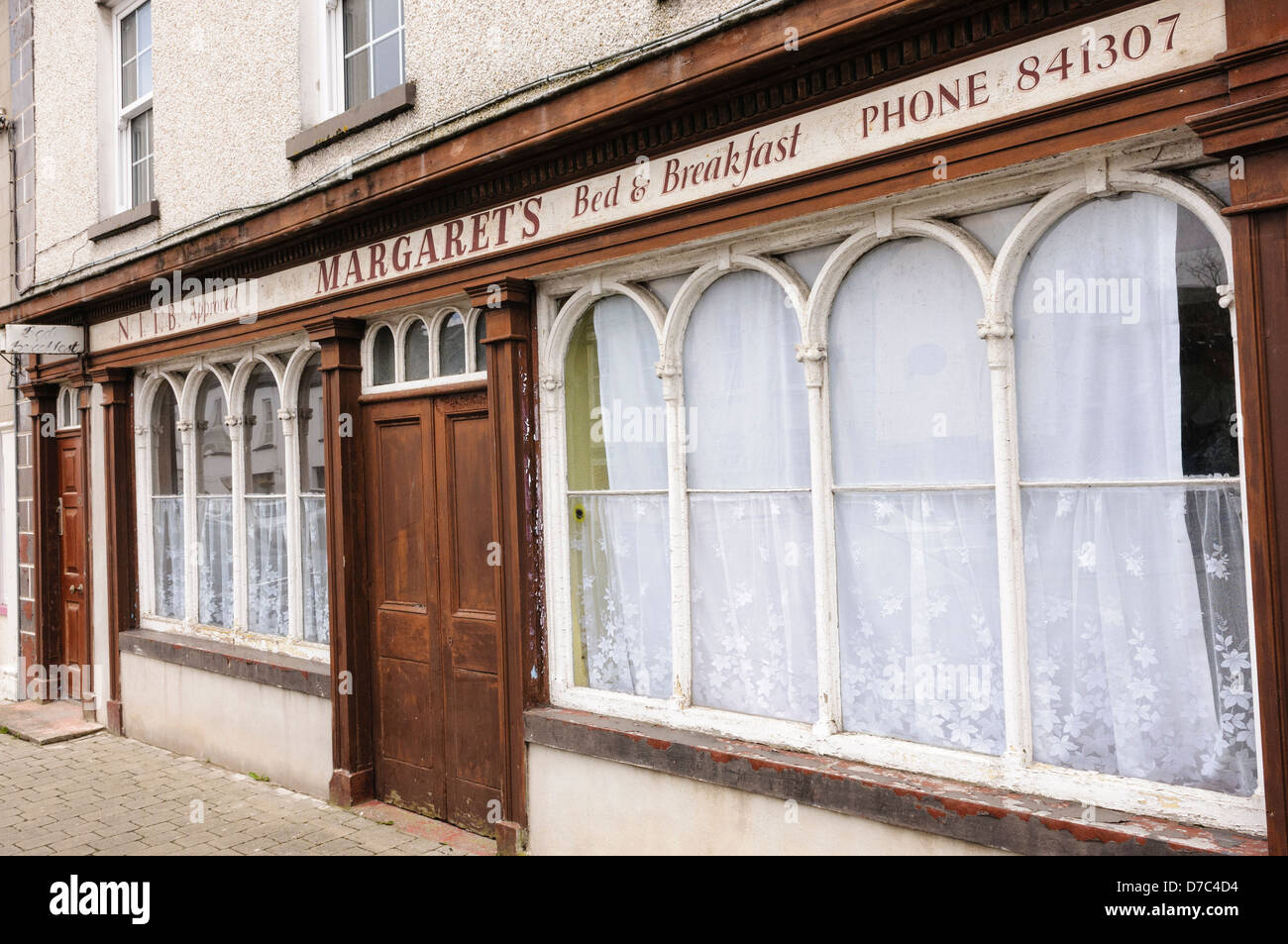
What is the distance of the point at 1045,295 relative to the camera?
3545 millimetres

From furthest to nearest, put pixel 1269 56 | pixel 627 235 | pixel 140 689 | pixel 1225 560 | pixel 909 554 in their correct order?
pixel 140 689 → pixel 627 235 → pixel 909 554 → pixel 1225 560 → pixel 1269 56

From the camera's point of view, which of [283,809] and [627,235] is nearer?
[627,235]

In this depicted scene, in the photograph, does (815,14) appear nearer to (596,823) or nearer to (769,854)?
(769,854)

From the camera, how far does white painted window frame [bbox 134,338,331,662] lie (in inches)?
267

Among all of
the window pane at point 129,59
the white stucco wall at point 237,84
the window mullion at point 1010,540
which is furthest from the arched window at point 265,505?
the window mullion at point 1010,540

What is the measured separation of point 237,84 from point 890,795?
6504mm

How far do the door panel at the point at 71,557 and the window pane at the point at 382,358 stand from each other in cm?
420

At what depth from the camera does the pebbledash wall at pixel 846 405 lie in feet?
10.4

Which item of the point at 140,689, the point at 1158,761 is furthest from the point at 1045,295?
the point at 140,689

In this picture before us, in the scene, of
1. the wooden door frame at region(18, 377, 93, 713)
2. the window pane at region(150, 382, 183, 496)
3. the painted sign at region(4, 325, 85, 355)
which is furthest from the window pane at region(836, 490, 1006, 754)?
the wooden door frame at region(18, 377, 93, 713)

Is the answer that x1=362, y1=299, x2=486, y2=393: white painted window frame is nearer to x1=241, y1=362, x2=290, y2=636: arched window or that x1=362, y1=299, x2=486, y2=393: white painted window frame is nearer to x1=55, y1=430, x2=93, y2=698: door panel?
x1=241, y1=362, x2=290, y2=636: arched window

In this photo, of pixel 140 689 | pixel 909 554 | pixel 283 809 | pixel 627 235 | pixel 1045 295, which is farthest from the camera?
pixel 140 689

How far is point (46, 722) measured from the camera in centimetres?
865

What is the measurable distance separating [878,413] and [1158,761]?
1.60 m
